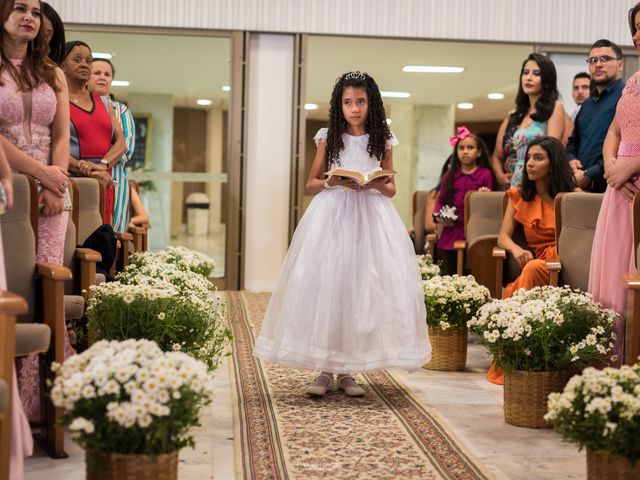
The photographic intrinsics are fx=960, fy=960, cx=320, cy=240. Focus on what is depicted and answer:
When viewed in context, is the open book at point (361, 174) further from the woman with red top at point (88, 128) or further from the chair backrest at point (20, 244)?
the woman with red top at point (88, 128)

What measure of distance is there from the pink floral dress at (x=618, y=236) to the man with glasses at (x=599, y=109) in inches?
68.1

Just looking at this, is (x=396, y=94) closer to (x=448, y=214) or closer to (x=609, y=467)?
(x=448, y=214)

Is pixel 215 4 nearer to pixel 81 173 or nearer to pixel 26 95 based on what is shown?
pixel 81 173

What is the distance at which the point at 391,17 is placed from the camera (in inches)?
351

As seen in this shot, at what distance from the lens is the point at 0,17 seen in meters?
3.68

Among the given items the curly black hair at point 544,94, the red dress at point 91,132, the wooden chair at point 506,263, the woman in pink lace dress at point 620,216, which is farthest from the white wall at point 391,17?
the woman in pink lace dress at point 620,216

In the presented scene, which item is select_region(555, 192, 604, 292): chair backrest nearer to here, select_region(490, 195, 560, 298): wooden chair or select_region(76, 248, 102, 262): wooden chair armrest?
select_region(490, 195, 560, 298): wooden chair

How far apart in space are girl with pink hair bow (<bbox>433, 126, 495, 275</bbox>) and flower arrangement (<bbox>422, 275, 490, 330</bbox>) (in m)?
1.87

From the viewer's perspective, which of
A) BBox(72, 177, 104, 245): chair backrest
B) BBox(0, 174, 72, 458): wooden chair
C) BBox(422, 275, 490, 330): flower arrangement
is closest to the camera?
BBox(0, 174, 72, 458): wooden chair

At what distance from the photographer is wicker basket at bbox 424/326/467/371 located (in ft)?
17.2

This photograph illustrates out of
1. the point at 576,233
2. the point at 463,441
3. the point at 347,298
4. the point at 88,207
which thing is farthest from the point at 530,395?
the point at 88,207

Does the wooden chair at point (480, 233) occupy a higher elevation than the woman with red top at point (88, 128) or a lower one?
lower

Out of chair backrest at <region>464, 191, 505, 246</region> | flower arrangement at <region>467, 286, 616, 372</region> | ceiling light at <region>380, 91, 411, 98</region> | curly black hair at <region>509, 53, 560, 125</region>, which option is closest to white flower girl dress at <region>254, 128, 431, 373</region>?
flower arrangement at <region>467, 286, 616, 372</region>

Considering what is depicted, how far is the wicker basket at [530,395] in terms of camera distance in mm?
3955
